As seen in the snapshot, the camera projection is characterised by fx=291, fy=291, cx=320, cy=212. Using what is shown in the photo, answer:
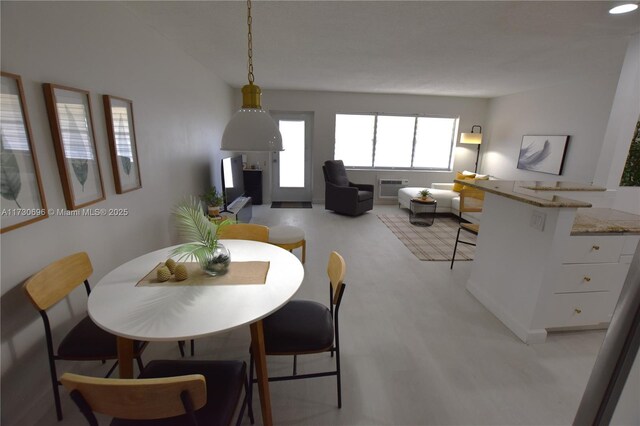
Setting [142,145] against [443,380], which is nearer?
[443,380]

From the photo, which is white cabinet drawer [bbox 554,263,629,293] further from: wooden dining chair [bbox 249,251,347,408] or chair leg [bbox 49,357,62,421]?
chair leg [bbox 49,357,62,421]

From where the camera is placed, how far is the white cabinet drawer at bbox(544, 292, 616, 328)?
2.18 m

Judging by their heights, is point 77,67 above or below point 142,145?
above

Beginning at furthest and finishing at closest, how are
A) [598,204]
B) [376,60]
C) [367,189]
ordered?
[367,189] < [376,60] < [598,204]

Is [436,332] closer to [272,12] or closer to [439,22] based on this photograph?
[439,22]

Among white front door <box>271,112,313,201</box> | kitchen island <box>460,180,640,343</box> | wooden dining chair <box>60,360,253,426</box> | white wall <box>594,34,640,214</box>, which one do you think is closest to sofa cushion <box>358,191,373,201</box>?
white front door <box>271,112,313,201</box>

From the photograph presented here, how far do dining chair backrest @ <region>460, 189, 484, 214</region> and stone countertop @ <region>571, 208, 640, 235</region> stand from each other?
104 centimetres

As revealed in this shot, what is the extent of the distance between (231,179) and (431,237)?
3.15m

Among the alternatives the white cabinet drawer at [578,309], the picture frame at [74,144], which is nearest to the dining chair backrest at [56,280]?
the picture frame at [74,144]

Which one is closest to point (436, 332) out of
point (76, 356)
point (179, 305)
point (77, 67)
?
point (179, 305)

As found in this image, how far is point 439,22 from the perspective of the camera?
90.9 inches

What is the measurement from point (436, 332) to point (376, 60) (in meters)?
2.96

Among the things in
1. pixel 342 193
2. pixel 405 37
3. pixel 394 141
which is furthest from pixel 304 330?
pixel 394 141

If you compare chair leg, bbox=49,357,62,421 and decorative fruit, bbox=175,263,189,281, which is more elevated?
decorative fruit, bbox=175,263,189,281
